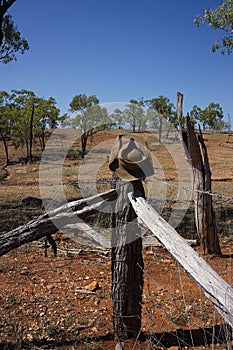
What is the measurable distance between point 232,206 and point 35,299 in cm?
532

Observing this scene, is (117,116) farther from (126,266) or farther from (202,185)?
(126,266)

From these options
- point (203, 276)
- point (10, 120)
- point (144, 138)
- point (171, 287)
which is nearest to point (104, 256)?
point (171, 287)

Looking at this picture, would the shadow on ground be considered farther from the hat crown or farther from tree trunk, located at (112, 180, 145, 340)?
the hat crown

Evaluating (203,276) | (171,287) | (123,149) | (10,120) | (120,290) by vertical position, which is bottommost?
(171,287)

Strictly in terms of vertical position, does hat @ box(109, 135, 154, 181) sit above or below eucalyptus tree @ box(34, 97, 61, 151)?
below

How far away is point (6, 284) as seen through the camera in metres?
3.41

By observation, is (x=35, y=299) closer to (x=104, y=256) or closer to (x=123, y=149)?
(x=104, y=256)

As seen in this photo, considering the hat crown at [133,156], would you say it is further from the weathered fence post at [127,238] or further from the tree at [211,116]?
the tree at [211,116]

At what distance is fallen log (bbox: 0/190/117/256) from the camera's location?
209cm

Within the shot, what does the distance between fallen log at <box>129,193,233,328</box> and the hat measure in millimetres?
164

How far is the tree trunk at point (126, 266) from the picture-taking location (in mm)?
2055

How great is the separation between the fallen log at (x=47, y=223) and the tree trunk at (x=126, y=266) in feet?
0.39

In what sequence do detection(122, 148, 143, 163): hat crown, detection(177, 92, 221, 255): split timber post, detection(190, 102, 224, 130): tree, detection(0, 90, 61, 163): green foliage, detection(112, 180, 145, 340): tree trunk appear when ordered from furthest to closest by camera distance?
1. detection(190, 102, 224, 130): tree
2. detection(0, 90, 61, 163): green foliage
3. detection(177, 92, 221, 255): split timber post
4. detection(112, 180, 145, 340): tree trunk
5. detection(122, 148, 143, 163): hat crown

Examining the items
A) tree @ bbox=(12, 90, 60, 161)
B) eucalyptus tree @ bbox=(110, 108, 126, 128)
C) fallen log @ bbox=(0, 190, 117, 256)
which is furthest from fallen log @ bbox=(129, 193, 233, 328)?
tree @ bbox=(12, 90, 60, 161)
